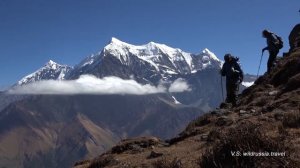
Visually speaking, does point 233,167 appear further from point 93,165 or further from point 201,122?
point 201,122

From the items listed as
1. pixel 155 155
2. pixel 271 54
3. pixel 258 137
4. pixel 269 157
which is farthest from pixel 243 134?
pixel 271 54

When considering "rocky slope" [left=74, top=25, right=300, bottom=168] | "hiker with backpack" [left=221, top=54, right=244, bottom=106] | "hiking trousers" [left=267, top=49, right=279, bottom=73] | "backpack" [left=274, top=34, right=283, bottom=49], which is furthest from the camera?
"hiking trousers" [left=267, top=49, right=279, bottom=73]

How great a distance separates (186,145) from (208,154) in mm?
5482

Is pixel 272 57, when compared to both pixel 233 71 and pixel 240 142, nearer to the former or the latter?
pixel 233 71

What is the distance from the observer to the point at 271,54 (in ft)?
100

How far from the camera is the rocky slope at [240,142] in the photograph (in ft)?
31.0

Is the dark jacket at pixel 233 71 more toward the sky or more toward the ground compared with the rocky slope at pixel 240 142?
more toward the sky

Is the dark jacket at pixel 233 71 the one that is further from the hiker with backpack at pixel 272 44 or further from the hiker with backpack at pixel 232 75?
the hiker with backpack at pixel 272 44

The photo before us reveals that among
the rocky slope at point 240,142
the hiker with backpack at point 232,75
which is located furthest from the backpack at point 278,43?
the hiker with backpack at point 232,75

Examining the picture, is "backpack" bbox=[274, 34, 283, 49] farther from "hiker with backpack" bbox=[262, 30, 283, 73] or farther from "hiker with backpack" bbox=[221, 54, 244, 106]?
"hiker with backpack" bbox=[221, 54, 244, 106]

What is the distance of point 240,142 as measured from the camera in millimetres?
9750

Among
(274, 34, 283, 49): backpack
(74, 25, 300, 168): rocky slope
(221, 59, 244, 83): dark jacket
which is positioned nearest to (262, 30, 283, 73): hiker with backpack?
(274, 34, 283, 49): backpack

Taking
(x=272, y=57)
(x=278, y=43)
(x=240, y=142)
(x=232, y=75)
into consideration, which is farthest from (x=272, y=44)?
(x=240, y=142)

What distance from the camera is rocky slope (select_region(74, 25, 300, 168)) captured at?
31.0 feet
